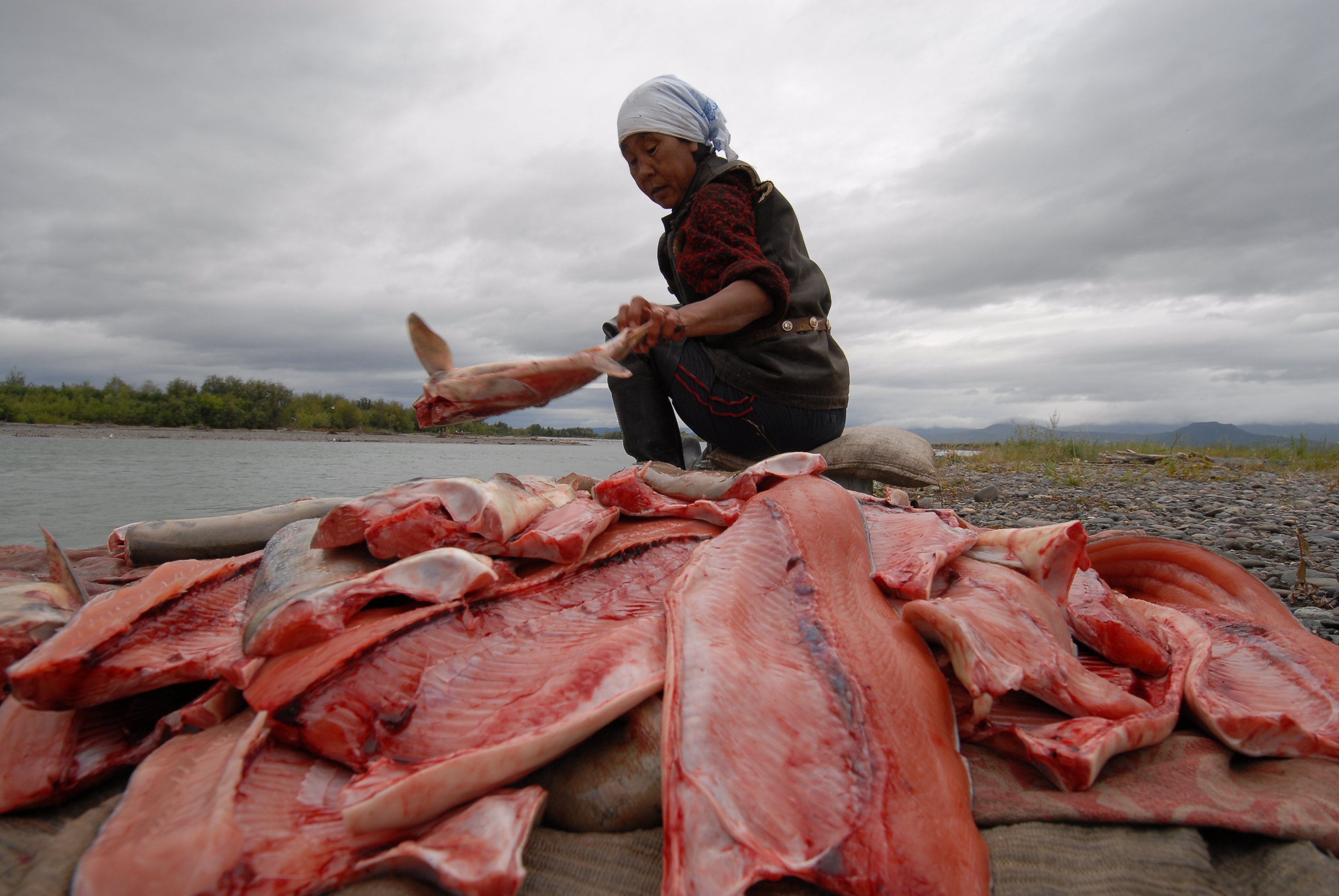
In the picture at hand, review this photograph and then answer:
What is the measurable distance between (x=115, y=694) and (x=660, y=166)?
3.67m

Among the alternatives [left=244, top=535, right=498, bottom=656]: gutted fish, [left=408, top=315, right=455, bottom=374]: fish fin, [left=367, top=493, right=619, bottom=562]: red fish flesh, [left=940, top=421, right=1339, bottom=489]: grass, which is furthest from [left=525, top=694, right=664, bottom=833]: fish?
[left=940, top=421, right=1339, bottom=489]: grass

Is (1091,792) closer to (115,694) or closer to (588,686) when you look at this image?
(588,686)

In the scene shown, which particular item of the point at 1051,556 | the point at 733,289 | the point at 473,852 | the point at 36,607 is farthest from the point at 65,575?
the point at 733,289

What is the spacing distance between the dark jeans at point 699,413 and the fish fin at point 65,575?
113 inches

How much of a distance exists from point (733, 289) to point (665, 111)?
1.25m

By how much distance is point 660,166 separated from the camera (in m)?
4.03

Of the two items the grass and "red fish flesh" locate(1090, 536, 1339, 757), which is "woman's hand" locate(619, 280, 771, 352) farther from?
the grass

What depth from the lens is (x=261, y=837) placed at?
1.09m

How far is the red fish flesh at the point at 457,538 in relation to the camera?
1855 mm

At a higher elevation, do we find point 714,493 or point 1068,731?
point 714,493

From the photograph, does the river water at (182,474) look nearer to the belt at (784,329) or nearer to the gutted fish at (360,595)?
the gutted fish at (360,595)

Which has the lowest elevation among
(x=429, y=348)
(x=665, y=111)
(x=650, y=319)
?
(x=429, y=348)

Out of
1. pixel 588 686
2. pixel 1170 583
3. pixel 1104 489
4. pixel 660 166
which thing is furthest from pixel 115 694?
pixel 1104 489

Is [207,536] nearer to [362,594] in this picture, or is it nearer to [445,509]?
[445,509]
